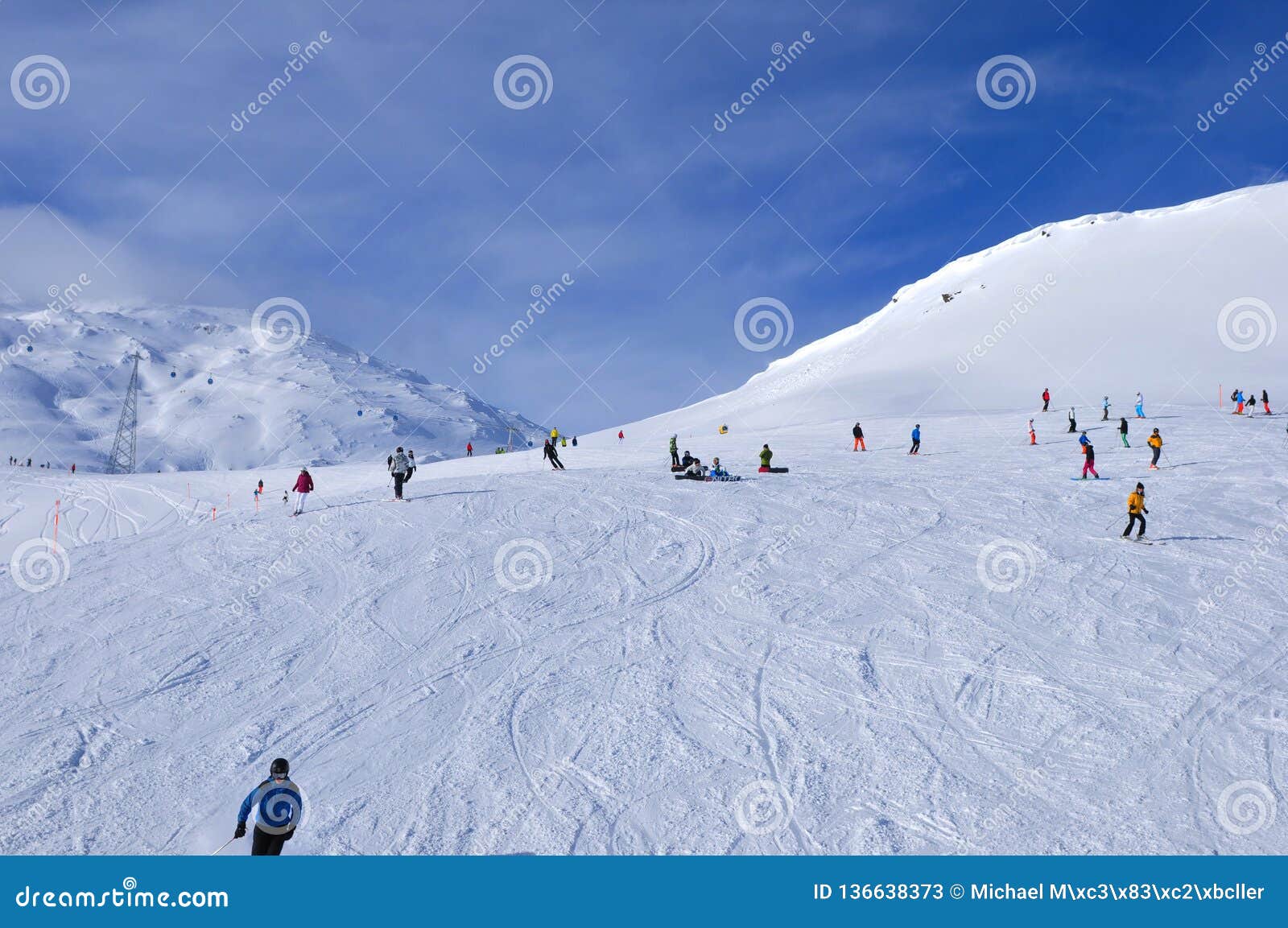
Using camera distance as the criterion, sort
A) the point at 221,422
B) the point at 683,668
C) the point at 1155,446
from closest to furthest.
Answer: the point at 683,668 → the point at 1155,446 → the point at 221,422

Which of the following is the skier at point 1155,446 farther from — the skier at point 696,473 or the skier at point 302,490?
the skier at point 302,490

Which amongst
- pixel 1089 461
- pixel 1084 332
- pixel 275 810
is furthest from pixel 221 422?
pixel 275 810

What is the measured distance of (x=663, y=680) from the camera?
1166 centimetres

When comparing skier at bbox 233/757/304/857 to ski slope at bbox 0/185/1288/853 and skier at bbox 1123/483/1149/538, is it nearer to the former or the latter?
ski slope at bbox 0/185/1288/853

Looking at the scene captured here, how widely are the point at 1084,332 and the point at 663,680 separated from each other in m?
72.6

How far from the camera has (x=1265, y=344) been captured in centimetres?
6228

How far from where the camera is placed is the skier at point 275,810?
6.41 meters

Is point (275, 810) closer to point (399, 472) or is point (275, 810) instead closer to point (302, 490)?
point (302, 490)

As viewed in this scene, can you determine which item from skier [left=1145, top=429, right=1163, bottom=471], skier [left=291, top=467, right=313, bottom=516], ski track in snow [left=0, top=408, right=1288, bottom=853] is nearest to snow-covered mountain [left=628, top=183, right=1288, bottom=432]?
skier [left=1145, top=429, right=1163, bottom=471]

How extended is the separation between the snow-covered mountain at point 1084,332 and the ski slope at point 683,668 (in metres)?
27.6

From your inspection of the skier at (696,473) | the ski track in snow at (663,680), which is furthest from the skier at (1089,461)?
the skier at (696,473)

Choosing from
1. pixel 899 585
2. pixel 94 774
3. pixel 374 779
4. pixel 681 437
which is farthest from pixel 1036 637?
pixel 681 437

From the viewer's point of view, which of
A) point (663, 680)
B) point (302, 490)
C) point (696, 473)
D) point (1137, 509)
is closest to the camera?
point (663, 680)

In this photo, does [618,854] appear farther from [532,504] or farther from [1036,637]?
[532,504]
